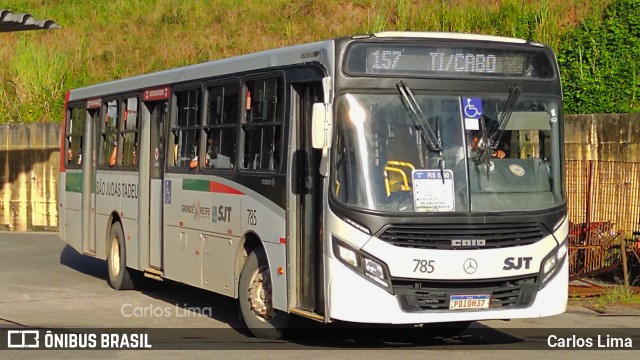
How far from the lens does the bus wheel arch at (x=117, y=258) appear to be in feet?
55.9

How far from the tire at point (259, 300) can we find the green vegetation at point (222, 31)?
43.5ft

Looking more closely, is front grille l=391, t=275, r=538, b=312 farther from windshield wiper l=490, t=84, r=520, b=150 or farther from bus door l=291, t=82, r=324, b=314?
windshield wiper l=490, t=84, r=520, b=150

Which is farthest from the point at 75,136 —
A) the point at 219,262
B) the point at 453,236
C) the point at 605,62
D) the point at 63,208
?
the point at 605,62

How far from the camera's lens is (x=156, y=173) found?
15.7m

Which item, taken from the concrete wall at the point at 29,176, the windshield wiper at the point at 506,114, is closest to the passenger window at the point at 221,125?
the windshield wiper at the point at 506,114

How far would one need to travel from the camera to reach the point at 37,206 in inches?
1161

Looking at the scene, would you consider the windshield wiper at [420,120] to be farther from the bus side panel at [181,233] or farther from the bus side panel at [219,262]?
the bus side panel at [181,233]

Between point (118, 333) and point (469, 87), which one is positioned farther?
point (118, 333)

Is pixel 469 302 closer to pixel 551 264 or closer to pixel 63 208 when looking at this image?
pixel 551 264

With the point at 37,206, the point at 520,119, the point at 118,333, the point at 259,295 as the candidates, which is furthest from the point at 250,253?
the point at 37,206

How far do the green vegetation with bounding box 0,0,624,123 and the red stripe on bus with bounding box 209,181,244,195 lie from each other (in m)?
12.4

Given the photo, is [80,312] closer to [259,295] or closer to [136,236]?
[136,236]

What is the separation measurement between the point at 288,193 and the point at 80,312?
439 centimetres

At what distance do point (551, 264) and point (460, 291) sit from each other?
1077 mm
